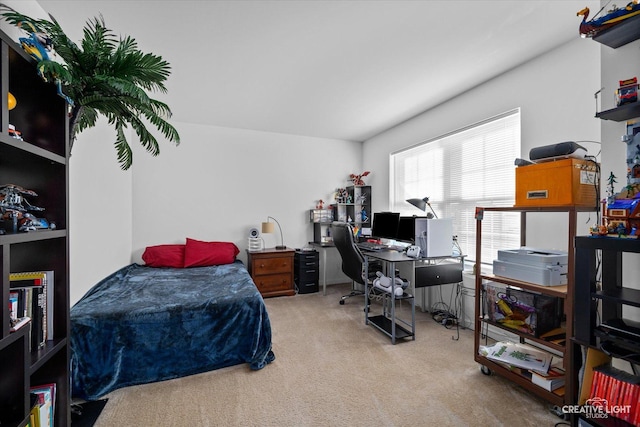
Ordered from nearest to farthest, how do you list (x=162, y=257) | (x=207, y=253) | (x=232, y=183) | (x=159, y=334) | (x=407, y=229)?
(x=159, y=334) < (x=407, y=229) < (x=162, y=257) < (x=207, y=253) < (x=232, y=183)

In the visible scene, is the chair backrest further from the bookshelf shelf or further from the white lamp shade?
the bookshelf shelf

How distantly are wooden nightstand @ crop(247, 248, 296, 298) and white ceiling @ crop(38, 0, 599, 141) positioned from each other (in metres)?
2.08

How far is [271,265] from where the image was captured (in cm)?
406

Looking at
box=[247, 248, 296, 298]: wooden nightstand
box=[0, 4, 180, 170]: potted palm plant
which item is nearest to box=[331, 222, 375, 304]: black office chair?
box=[247, 248, 296, 298]: wooden nightstand

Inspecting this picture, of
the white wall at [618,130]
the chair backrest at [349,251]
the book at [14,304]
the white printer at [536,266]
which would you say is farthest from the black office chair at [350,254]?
the book at [14,304]

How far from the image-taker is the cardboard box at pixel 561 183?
1.65m

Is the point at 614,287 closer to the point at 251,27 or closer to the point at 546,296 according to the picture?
the point at 546,296

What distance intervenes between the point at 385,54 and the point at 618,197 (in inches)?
72.2

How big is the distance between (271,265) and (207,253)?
91cm

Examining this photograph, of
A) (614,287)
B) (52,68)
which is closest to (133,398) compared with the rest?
(52,68)

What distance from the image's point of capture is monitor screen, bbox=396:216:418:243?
3365 millimetres

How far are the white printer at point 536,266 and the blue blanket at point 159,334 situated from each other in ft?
6.29

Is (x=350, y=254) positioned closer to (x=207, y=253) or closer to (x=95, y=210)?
(x=207, y=253)

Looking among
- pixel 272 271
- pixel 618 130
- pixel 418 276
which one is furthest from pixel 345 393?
pixel 272 271
